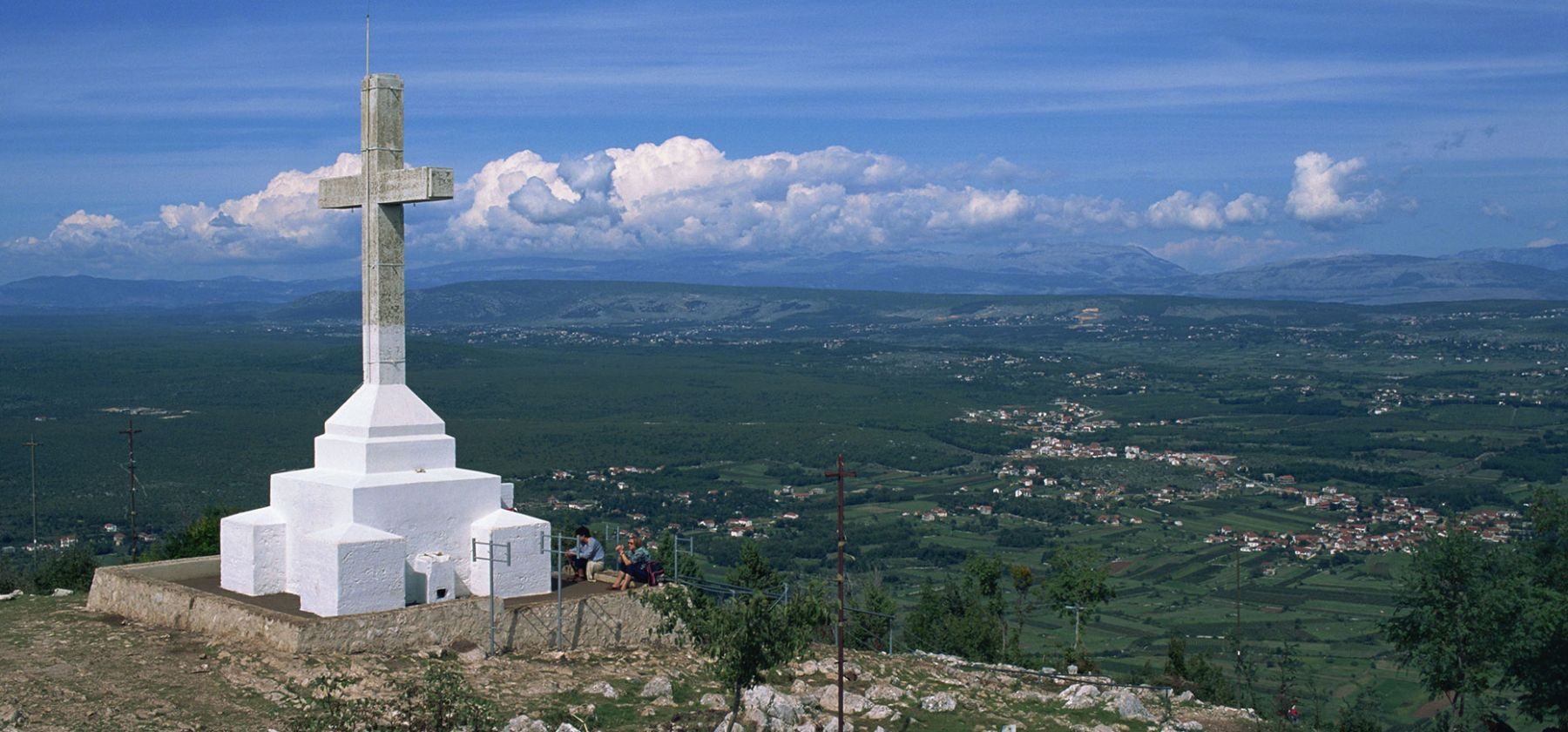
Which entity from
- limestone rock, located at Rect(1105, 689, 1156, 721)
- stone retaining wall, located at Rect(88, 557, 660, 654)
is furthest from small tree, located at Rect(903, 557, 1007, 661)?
stone retaining wall, located at Rect(88, 557, 660, 654)

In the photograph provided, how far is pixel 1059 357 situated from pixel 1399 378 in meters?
42.9

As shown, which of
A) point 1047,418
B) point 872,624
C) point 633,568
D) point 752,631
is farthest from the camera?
point 1047,418

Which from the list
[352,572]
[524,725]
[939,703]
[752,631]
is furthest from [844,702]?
[352,572]

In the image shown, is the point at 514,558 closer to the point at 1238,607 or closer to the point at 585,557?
the point at 585,557

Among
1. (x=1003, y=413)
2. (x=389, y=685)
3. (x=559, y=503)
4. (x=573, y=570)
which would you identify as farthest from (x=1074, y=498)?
(x=389, y=685)

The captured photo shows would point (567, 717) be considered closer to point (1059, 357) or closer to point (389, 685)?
point (389, 685)

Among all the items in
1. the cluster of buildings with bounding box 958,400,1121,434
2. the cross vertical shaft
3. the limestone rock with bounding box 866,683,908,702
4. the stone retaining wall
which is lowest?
the cluster of buildings with bounding box 958,400,1121,434

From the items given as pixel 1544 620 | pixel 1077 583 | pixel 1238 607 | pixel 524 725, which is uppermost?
pixel 524 725

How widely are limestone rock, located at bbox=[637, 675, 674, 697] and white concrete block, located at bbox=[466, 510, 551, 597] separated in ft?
8.58

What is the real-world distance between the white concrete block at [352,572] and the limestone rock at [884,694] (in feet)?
17.9

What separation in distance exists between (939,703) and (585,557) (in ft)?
17.1

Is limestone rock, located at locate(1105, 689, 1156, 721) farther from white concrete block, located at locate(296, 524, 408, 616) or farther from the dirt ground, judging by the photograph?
white concrete block, located at locate(296, 524, 408, 616)

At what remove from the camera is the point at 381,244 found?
1808 centimetres

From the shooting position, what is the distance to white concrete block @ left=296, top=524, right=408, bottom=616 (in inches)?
629
